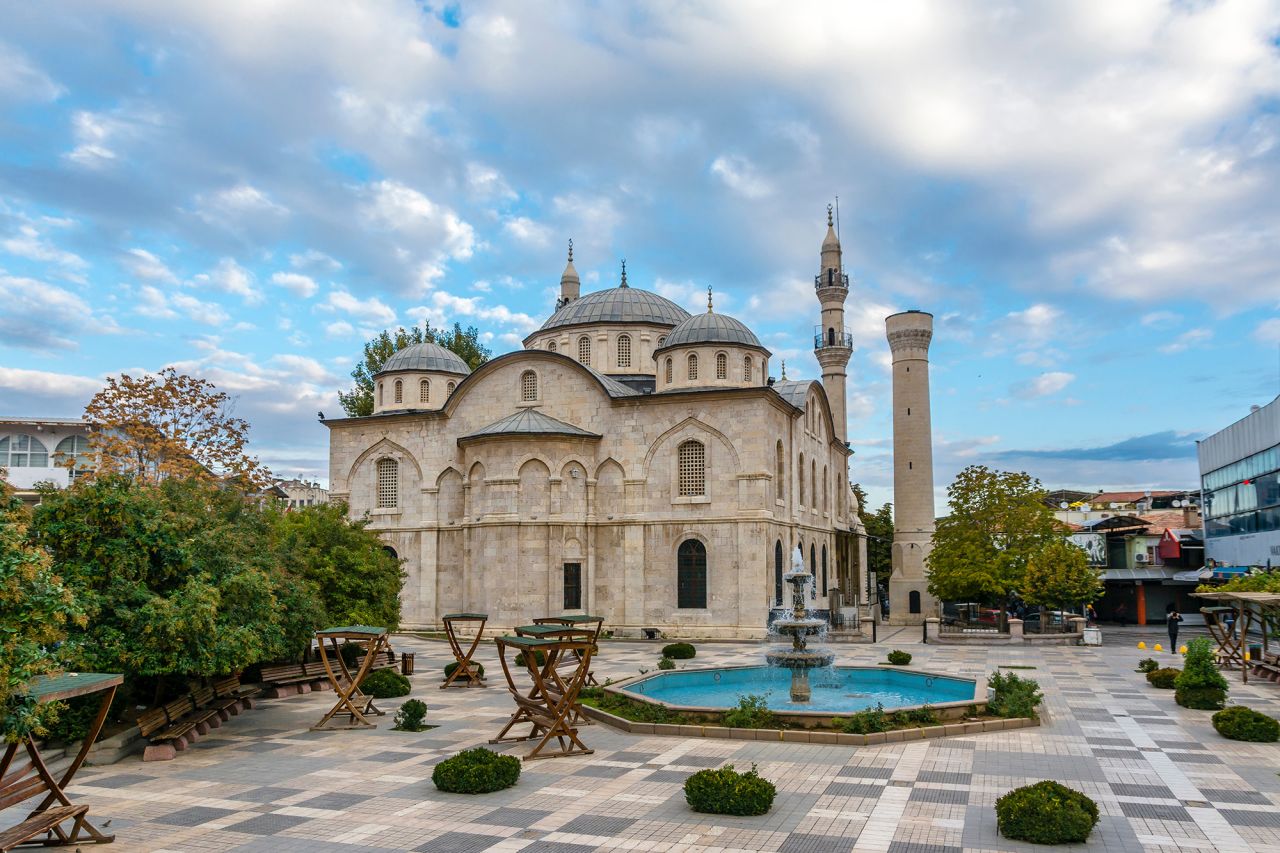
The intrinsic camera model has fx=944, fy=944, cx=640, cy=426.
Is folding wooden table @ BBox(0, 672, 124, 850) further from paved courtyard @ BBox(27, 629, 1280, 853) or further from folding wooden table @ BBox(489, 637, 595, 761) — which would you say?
folding wooden table @ BBox(489, 637, 595, 761)

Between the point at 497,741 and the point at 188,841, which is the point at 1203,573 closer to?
the point at 497,741

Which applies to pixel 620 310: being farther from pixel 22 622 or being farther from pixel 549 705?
pixel 22 622

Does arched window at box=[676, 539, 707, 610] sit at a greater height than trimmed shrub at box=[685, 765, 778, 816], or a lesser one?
greater

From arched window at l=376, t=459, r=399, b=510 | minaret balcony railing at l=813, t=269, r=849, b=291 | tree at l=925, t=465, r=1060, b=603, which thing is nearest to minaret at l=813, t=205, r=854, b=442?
minaret balcony railing at l=813, t=269, r=849, b=291

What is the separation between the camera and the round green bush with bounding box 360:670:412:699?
17.2 meters

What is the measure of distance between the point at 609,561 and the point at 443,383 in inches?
413

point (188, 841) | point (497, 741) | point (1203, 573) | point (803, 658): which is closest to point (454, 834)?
point (188, 841)

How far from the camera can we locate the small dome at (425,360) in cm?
3722

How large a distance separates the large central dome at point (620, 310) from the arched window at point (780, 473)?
9.09 metres

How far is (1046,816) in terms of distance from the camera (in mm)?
8289

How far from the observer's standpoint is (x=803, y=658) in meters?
15.8

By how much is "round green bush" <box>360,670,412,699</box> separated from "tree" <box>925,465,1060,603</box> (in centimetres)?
2195

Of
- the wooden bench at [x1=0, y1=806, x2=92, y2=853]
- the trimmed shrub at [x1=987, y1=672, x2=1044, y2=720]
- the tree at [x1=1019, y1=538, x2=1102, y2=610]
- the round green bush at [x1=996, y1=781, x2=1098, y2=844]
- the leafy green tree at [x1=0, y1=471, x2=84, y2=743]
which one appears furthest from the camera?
the tree at [x1=1019, y1=538, x2=1102, y2=610]

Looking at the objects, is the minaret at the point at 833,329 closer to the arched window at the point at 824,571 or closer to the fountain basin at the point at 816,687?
the arched window at the point at 824,571
